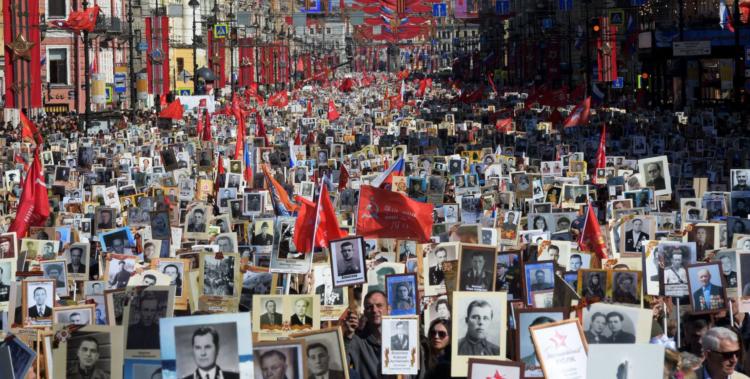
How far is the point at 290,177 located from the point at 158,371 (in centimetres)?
1698

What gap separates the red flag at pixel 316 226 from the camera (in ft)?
46.0

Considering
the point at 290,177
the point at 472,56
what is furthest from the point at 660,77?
the point at 472,56

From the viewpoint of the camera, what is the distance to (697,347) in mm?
A: 10266

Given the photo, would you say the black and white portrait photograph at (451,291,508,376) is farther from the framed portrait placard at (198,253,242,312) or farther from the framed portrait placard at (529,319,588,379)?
the framed portrait placard at (198,253,242,312)

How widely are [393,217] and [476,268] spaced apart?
328cm

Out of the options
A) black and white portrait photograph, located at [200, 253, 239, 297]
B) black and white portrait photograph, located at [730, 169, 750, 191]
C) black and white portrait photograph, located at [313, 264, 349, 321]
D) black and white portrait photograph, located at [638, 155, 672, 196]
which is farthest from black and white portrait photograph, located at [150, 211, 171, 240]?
black and white portrait photograph, located at [730, 169, 750, 191]

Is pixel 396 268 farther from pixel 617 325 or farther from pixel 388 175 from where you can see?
pixel 388 175

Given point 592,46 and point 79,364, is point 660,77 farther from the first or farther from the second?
point 79,364

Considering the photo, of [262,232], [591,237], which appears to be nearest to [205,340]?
[591,237]

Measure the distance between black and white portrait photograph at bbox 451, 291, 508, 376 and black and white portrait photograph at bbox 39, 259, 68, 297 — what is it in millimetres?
4464

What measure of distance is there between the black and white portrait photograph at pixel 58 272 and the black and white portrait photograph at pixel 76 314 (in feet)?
7.67

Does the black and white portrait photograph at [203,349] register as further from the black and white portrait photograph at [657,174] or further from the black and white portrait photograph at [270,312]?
the black and white portrait photograph at [657,174]

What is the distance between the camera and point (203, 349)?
27.4 feet

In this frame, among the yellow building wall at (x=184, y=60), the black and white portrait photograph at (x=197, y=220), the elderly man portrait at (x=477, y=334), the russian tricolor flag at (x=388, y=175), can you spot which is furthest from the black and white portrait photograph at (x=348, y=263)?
the yellow building wall at (x=184, y=60)
